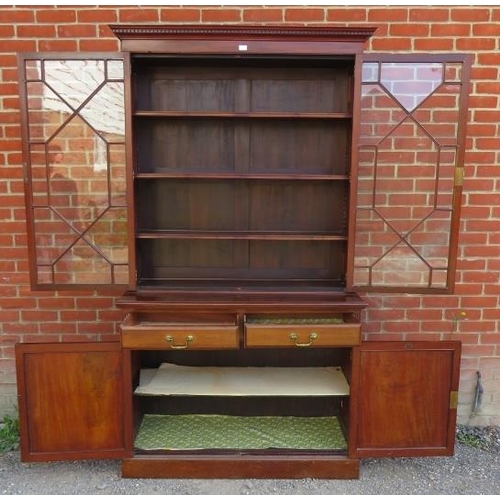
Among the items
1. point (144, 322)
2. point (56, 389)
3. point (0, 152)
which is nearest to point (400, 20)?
point (144, 322)

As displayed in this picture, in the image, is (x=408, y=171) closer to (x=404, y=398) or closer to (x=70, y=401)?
(x=404, y=398)

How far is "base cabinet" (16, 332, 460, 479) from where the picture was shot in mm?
1787

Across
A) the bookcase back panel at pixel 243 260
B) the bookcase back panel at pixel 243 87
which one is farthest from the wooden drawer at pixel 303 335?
the bookcase back panel at pixel 243 87

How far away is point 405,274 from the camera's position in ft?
6.45

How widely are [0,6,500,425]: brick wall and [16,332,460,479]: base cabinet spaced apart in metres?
0.42

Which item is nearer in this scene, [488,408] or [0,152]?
[0,152]

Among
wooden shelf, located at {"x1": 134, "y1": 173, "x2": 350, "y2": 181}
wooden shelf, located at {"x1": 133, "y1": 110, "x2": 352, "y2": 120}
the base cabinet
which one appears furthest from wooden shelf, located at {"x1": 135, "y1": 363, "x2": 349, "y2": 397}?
wooden shelf, located at {"x1": 133, "y1": 110, "x2": 352, "y2": 120}

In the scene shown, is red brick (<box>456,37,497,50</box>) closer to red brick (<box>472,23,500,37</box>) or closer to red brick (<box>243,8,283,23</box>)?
red brick (<box>472,23,500,37</box>)

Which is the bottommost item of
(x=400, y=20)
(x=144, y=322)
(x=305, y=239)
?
(x=144, y=322)

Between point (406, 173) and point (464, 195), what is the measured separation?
0.38 meters

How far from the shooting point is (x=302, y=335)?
69.8 inches

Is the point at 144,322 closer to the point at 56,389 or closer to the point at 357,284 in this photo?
the point at 56,389

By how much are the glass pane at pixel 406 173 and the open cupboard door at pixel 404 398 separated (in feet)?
1.02

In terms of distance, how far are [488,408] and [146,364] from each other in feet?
5.91
